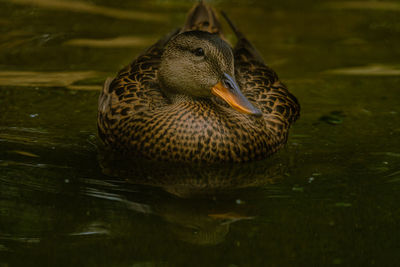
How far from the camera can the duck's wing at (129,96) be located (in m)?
6.37

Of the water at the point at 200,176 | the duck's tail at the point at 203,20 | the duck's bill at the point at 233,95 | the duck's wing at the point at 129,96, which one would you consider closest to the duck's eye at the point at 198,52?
the duck's bill at the point at 233,95

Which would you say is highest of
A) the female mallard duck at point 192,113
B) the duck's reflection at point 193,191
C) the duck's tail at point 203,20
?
the duck's tail at point 203,20

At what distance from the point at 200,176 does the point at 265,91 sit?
1356 millimetres

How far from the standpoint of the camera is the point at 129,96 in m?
6.52

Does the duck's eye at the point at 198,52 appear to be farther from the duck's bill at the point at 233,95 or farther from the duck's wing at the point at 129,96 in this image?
the duck's wing at the point at 129,96

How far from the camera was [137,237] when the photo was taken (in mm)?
4789

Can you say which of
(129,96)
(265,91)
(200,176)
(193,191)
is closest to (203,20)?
(265,91)

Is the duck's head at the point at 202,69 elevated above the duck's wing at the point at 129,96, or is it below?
above

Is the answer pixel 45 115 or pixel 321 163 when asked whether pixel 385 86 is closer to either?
pixel 321 163

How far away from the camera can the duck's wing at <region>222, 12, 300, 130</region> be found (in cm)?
672

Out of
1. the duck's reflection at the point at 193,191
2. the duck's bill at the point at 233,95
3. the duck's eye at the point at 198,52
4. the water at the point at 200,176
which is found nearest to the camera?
the water at the point at 200,176

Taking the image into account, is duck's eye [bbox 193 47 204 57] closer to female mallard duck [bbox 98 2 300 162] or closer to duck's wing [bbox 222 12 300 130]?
female mallard duck [bbox 98 2 300 162]

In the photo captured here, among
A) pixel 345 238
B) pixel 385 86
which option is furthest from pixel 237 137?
pixel 385 86

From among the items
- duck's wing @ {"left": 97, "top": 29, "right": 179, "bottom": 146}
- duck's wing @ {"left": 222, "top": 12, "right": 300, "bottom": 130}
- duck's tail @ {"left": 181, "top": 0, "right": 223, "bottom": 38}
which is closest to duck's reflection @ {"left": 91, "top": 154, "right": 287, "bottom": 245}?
duck's wing @ {"left": 97, "top": 29, "right": 179, "bottom": 146}
